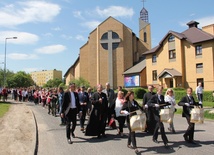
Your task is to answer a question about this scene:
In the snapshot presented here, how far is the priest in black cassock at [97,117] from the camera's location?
30.8ft

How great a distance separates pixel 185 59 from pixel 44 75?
132 meters

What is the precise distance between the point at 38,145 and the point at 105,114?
269 centimetres

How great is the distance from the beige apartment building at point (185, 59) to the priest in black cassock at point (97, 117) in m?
28.8

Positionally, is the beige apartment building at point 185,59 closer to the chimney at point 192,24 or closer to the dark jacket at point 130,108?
the chimney at point 192,24

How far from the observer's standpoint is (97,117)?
9.48m

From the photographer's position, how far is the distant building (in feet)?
517

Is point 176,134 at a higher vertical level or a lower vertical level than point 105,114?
lower

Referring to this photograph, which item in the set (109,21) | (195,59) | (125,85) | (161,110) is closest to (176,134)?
(161,110)

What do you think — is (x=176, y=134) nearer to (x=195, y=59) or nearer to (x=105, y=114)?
(x=105, y=114)

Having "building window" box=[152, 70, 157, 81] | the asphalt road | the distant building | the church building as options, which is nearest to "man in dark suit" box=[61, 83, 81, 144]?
the asphalt road

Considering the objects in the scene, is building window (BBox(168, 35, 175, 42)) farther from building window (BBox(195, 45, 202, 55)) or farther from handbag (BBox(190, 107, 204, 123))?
handbag (BBox(190, 107, 204, 123))

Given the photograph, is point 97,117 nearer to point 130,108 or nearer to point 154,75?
point 130,108

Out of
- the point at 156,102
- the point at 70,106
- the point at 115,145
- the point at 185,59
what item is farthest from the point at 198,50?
the point at 115,145

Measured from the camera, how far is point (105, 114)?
9.75m
